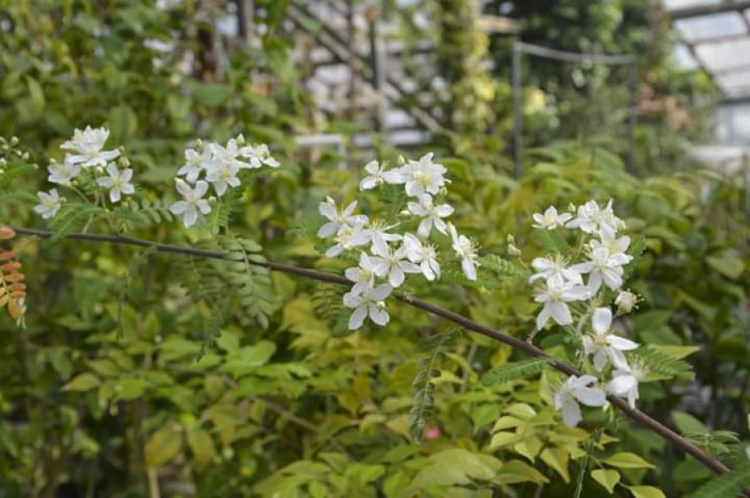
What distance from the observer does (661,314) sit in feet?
4.69

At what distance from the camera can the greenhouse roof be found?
641cm

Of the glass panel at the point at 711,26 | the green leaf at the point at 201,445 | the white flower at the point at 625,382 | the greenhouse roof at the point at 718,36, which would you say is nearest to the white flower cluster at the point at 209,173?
the white flower at the point at 625,382

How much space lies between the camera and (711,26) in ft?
24.1

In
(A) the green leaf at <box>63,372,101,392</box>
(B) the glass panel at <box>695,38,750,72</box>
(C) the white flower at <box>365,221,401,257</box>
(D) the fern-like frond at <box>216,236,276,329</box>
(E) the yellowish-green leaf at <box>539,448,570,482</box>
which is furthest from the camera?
(B) the glass panel at <box>695,38,750,72</box>

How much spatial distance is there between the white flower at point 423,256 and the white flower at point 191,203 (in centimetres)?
25

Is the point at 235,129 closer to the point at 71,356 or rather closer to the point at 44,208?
the point at 71,356

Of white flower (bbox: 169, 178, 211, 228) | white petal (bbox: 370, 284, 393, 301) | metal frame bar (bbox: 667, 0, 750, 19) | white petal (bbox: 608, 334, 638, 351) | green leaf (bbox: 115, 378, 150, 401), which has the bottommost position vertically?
green leaf (bbox: 115, 378, 150, 401)

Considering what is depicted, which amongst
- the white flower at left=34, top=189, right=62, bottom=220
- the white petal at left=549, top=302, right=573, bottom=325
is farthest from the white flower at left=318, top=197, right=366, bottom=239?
the white flower at left=34, top=189, right=62, bottom=220

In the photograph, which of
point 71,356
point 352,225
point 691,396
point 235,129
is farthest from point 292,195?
point 352,225

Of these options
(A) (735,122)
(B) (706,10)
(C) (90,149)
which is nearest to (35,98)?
(C) (90,149)

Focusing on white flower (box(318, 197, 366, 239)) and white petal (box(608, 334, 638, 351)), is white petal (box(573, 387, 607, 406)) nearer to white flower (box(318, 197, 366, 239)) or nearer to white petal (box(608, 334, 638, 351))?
white petal (box(608, 334, 638, 351))

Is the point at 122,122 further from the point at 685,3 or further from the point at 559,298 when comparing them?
the point at 685,3

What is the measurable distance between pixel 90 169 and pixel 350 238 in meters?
0.35

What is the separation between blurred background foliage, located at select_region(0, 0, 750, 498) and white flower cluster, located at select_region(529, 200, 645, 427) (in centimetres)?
9
